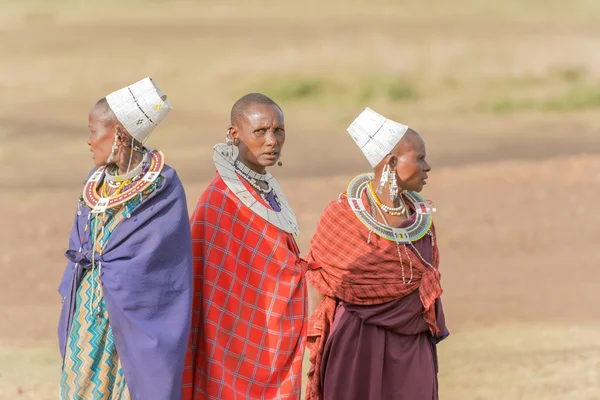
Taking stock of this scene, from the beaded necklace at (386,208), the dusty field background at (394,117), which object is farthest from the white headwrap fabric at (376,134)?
the dusty field background at (394,117)

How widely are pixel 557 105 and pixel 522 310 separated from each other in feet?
44.4

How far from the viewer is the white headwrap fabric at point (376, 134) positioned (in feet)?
20.5

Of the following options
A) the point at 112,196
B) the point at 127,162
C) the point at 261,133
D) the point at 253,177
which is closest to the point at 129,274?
the point at 112,196

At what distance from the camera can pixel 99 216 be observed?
561 centimetres

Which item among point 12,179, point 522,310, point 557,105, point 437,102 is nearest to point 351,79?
point 437,102

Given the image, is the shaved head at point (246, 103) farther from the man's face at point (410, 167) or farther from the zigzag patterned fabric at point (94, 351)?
the man's face at point (410, 167)

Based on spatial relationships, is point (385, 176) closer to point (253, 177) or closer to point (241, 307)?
point (253, 177)

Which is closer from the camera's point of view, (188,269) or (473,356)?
(188,269)

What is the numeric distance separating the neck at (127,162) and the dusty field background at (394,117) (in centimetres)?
345

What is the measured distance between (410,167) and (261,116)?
0.95 metres

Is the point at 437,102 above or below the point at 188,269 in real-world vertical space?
above

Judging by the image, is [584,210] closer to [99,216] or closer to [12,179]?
[12,179]

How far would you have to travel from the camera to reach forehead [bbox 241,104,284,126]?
5.93m

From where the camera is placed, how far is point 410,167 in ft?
20.4
